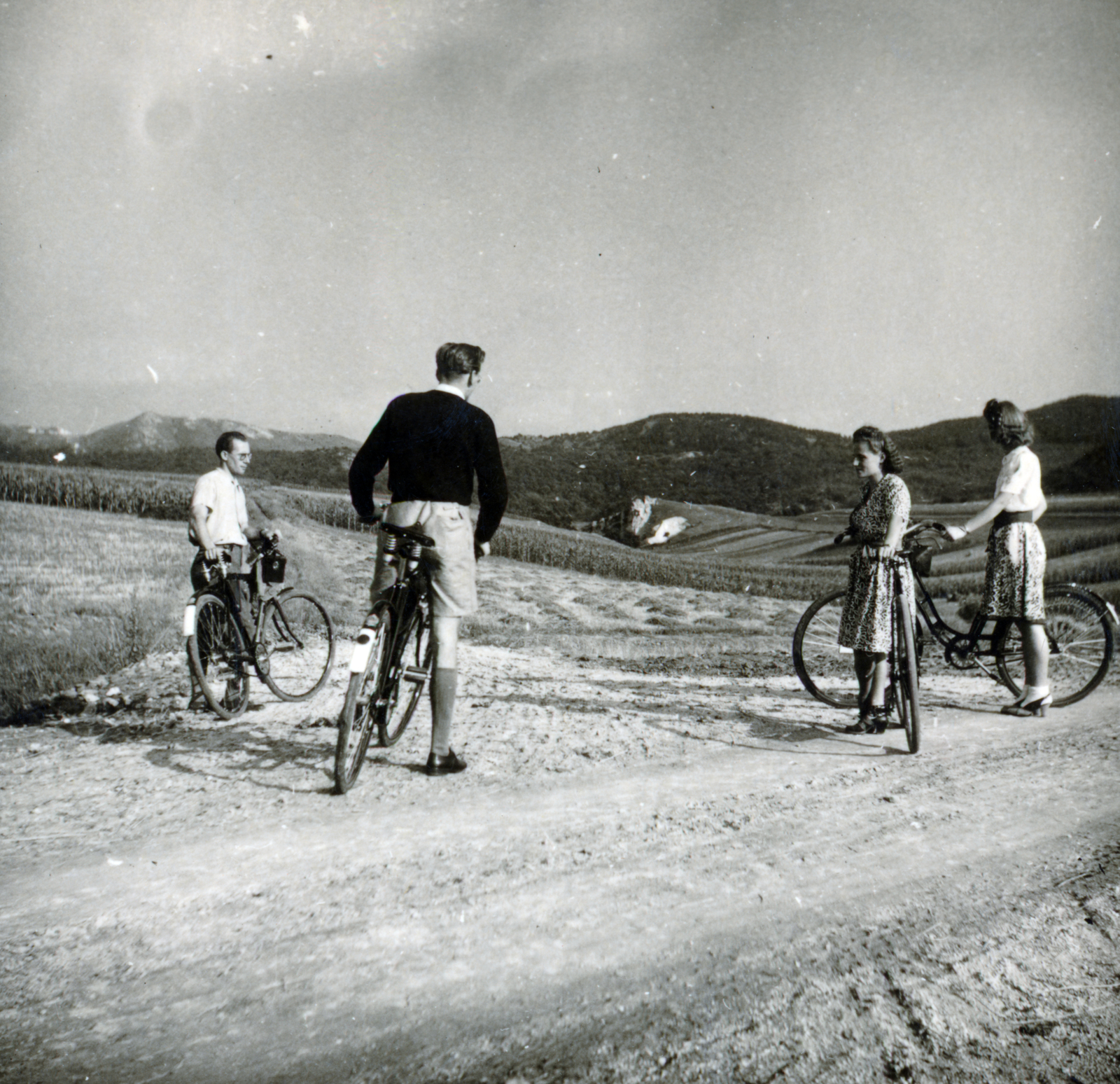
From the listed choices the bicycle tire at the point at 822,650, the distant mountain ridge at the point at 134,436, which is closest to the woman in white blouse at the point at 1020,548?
the bicycle tire at the point at 822,650

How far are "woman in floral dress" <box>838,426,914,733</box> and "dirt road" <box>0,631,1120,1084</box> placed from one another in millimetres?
287

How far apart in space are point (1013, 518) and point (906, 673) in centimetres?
124

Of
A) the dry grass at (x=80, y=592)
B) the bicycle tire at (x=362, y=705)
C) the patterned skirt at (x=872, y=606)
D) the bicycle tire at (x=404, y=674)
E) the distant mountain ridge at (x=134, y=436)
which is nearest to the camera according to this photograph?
the bicycle tire at (x=362, y=705)

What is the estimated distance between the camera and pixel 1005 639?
3.96 meters

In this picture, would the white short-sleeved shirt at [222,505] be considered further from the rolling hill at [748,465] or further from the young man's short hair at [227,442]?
the rolling hill at [748,465]

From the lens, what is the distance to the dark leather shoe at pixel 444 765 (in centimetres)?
266

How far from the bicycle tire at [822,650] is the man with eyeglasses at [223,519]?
2.71 m

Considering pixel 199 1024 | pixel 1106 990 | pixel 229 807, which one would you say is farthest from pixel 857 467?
pixel 199 1024

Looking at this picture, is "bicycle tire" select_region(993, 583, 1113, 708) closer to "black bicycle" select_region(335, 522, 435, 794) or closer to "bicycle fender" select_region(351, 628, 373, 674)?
"black bicycle" select_region(335, 522, 435, 794)

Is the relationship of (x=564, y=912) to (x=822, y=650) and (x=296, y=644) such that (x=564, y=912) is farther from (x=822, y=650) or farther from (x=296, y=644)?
(x=822, y=650)

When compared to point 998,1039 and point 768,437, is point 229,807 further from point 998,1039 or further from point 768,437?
point 768,437

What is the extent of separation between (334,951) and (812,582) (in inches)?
198

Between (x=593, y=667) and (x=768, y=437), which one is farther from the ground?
(x=768, y=437)

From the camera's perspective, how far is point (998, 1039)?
52.5 inches
